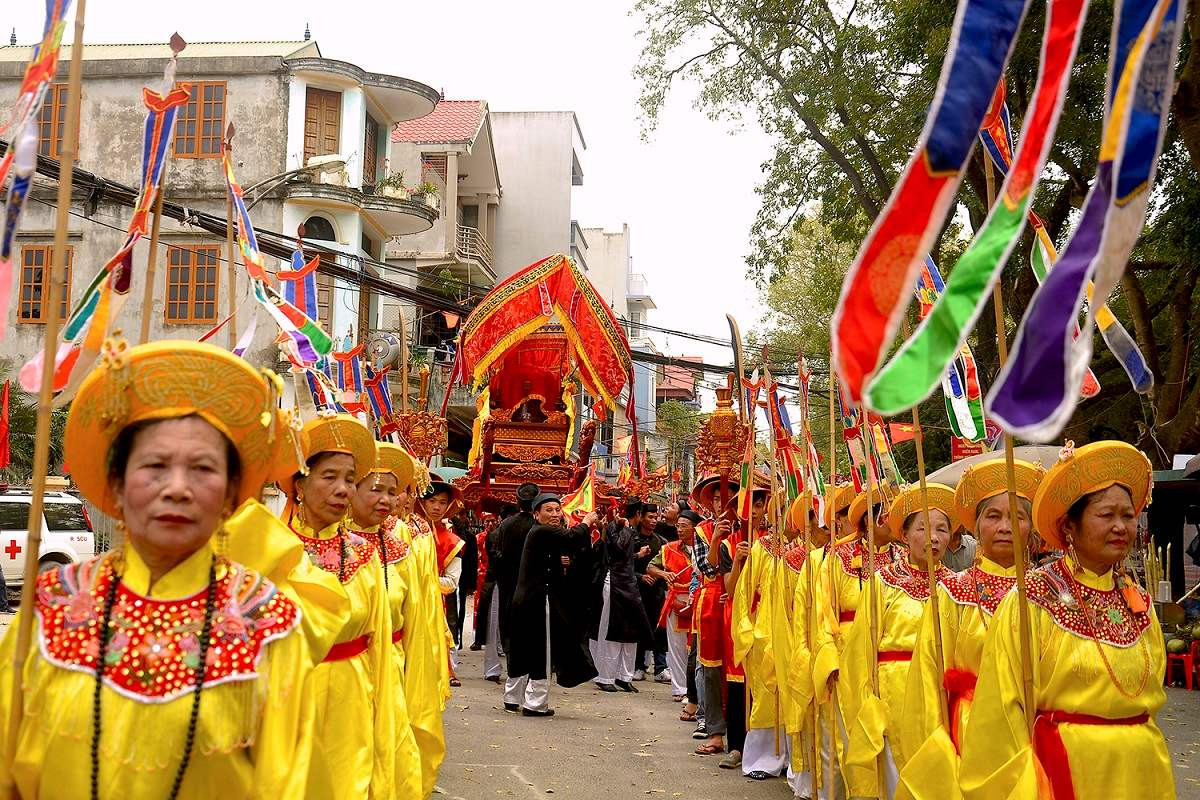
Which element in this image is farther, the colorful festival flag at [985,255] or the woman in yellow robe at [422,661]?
the woman in yellow robe at [422,661]

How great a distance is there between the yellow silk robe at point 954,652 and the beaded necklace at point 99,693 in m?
2.88

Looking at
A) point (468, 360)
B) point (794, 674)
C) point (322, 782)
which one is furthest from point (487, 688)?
point (322, 782)

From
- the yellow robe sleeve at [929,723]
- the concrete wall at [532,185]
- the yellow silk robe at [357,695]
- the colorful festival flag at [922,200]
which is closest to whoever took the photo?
the colorful festival flag at [922,200]

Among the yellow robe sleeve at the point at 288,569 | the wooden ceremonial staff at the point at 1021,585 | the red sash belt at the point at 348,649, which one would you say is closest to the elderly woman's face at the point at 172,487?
the yellow robe sleeve at the point at 288,569

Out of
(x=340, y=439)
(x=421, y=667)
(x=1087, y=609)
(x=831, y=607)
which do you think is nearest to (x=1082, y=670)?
(x=1087, y=609)

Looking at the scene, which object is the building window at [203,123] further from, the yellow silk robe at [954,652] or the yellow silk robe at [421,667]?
the yellow silk robe at [954,652]

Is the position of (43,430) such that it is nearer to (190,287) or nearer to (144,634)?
(144,634)

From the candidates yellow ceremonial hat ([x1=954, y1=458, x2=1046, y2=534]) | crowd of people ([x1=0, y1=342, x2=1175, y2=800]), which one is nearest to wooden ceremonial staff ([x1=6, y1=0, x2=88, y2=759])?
crowd of people ([x1=0, y1=342, x2=1175, y2=800])

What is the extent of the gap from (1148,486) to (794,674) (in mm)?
3999

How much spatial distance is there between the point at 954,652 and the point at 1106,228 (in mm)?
3262

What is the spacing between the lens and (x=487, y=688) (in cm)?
1377

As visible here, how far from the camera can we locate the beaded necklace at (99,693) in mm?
2852

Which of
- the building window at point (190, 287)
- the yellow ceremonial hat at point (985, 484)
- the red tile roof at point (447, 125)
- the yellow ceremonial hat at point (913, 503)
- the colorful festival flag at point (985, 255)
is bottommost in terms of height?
the yellow ceremonial hat at point (913, 503)

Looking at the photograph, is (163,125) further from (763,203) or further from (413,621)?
(763,203)
